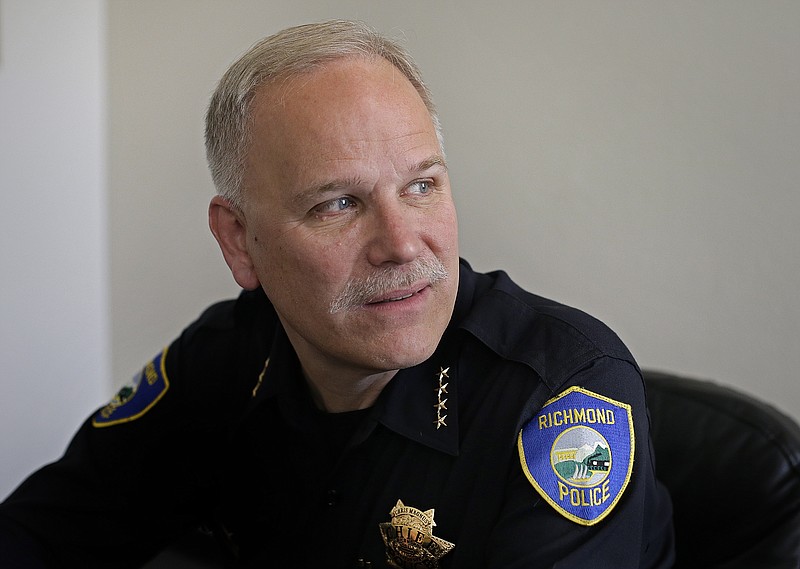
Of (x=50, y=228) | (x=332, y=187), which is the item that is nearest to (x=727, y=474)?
(x=332, y=187)

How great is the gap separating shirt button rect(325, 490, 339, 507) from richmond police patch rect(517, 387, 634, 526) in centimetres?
30

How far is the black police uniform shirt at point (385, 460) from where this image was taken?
3.65 feet

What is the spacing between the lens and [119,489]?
58.2 inches

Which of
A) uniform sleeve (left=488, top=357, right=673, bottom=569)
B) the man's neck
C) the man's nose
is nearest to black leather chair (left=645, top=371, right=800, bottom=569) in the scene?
uniform sleeve (left=488, top=357, right=673, bottom=569)

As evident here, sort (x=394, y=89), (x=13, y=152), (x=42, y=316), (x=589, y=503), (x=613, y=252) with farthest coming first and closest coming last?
1. (x=42, y=316)
2. (x=13, y=152)
3. (x=613, y=252)
4. (x=394, y=89)
5. (x=589, y=503)

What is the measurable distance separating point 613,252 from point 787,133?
42cm

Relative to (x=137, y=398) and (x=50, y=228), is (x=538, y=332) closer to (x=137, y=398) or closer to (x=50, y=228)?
(x=137, y=398)

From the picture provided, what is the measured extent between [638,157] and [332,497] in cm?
104

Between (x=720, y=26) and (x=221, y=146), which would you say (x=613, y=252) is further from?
→ (x=221, y=146)

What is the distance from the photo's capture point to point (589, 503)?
3.54 ft

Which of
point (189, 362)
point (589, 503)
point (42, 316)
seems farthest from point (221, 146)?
point (42, 316)

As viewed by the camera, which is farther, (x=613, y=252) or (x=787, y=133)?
(x=613, y=252)

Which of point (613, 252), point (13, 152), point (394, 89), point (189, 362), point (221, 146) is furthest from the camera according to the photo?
point (13, 152)

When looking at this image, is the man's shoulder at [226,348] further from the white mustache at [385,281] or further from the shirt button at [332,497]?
the white mustache at [385,281]
